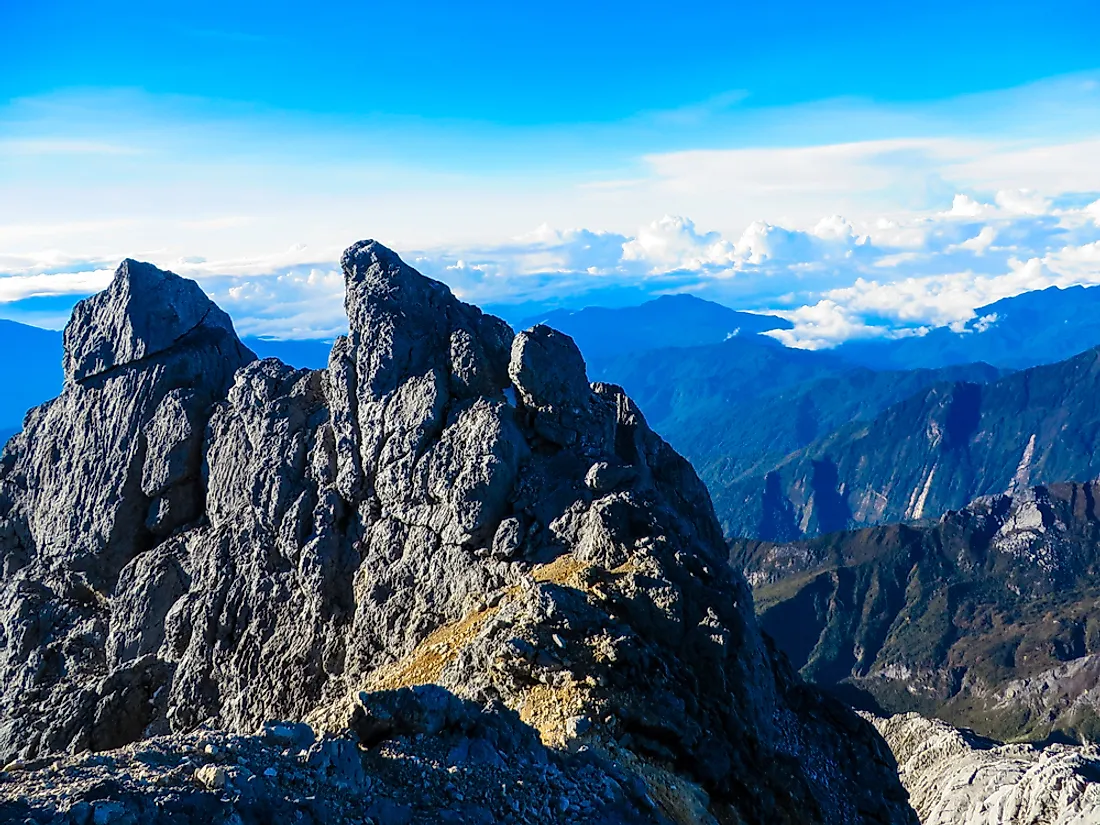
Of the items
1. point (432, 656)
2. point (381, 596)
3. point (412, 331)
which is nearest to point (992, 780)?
point (381, 596)

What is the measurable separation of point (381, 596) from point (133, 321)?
101 feet

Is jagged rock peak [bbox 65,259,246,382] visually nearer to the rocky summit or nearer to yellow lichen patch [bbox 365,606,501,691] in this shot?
the rocky summit

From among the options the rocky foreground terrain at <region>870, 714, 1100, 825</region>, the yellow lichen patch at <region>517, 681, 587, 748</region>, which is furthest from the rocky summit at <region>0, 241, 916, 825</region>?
the rocky foreground terrain at <region>870, 714, 1100, 825</region>

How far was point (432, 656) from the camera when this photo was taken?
43469 mm

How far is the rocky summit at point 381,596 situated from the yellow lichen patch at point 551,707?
0.43ft

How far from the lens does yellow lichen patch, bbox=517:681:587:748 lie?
35.3 metres

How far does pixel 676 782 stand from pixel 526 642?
7.84 m

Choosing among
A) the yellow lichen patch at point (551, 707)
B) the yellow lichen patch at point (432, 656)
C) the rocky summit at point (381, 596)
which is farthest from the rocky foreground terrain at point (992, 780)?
the yellow lichen patch at point (551, 707)

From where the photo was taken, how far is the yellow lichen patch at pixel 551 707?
35281mm

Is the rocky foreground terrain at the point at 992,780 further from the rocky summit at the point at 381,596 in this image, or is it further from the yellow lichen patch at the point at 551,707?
the yellow lichen patch at the point at 551,707

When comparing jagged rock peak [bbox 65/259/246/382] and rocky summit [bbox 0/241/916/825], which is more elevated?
jagged rock peak [bbox 65/259/246/382]

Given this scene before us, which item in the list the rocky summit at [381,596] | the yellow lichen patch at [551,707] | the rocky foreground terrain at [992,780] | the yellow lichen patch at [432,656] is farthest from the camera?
the rocky foreground terrain at [992,780]

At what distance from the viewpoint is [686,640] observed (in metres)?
43.3

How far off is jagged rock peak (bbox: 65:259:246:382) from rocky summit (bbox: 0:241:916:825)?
209mm
